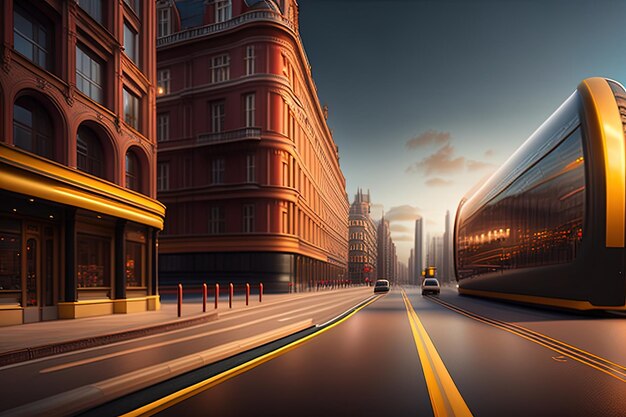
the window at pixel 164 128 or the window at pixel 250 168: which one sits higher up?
the window at pixel 164 128

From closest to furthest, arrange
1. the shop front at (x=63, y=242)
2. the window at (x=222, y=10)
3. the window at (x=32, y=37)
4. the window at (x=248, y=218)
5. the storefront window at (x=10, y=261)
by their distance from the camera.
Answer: the shop front at (x=63, y=242) < the storefront window at (x=10, y=261) < the window at (x=32, y=37) < the window at (x=248, y=218) < the window at (x=222, y=10)

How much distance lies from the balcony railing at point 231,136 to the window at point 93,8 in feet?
89.5

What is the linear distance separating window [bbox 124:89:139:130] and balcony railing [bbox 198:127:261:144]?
2424cm

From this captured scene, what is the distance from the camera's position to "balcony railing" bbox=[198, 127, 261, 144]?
49.3 metres

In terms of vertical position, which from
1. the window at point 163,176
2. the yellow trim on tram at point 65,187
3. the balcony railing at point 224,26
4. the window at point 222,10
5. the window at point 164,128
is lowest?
the yellow trim on tram at point 65,187

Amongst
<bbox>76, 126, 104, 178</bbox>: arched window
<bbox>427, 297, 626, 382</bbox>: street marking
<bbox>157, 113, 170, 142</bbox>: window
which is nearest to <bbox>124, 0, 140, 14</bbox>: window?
<bbox>76, 126, 104, 178</bbox>: arched window

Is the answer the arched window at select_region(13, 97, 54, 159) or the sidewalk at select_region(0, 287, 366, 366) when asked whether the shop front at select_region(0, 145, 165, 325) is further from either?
the arched window at select_region(13, 97, 54, 159)

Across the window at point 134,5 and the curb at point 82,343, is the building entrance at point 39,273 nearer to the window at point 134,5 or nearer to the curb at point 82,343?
the curb at point 82,343

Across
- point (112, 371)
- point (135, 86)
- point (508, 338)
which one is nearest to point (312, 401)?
point (112, 371)

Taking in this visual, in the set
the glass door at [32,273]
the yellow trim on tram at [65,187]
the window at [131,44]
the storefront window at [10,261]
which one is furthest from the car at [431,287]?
the storefront window at [10,261]

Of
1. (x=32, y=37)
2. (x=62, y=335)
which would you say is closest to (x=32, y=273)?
(x=62, y=335)

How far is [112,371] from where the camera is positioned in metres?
8.61

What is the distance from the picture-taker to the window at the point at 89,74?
20125mm

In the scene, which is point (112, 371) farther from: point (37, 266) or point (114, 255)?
point (114, 255)
